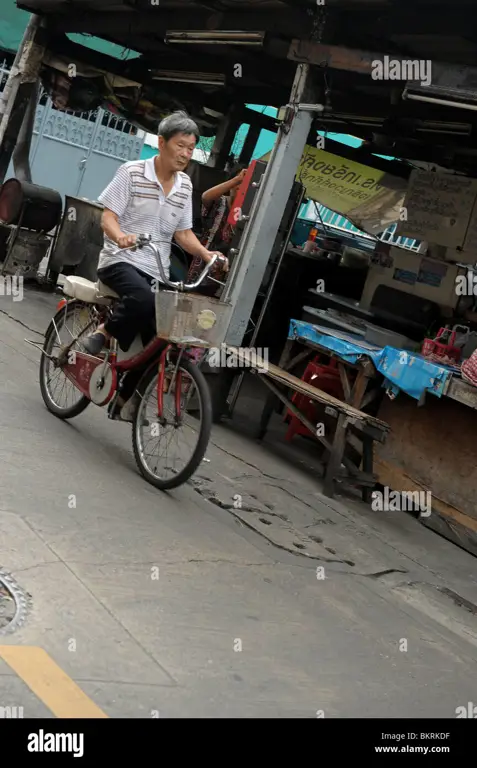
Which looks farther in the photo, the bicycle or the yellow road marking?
the bicycle

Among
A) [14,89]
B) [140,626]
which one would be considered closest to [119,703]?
[140,626]

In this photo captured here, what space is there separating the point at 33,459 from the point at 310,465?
11.5 feet

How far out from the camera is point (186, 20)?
10.5 metres

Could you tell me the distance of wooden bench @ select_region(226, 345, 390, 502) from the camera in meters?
7.36

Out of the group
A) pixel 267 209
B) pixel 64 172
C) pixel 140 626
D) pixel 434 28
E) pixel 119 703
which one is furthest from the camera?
pixel 64 172

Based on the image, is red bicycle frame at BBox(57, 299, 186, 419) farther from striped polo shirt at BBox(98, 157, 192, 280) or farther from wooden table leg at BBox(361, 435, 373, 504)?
wooden table leg at BBox(361, 435, 373, 504)

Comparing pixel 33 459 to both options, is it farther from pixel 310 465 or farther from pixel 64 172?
pixel 64 172

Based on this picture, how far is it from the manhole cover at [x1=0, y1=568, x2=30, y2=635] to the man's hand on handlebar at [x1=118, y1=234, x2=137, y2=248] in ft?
7.82

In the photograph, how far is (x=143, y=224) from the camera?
20.2ft

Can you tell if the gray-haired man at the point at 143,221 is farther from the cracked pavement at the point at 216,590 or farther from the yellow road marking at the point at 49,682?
the yellow road marking at the point at 49,682

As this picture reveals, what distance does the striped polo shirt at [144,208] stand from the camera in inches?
237

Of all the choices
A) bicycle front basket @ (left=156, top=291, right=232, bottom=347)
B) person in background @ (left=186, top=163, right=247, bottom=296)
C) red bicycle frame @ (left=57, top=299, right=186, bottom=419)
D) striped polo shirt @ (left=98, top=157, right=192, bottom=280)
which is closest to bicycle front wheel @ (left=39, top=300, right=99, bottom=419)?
red bicycle frame @ (left=57, top=299, right=186, bottom=419)

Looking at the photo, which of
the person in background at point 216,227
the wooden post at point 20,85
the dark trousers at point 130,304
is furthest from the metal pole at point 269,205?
the wooden post at point 20,85

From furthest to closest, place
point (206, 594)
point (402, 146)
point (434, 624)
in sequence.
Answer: point (402, 146)
point (434, 624)
point (206, 594)
